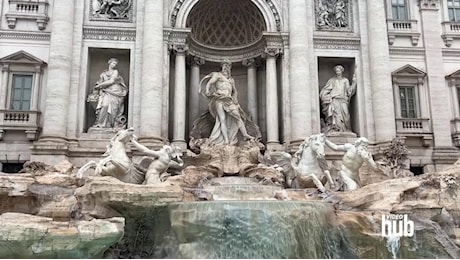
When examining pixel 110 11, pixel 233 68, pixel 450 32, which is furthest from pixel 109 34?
pixel 450 32

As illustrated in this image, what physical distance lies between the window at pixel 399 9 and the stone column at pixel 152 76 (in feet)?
37.1

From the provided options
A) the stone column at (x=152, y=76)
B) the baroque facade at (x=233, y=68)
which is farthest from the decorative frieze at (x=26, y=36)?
the stone column at (x=152, y=76)

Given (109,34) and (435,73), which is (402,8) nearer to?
(435,73)

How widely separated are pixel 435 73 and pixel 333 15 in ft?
18.0

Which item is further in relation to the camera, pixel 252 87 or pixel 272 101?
pixel 252 87

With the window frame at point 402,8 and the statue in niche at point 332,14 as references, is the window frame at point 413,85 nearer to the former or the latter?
the window frame at point 402,8

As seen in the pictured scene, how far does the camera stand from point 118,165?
1440 cm

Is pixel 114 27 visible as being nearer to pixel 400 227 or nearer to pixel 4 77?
pixel 4 77

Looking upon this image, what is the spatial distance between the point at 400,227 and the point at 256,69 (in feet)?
39.2

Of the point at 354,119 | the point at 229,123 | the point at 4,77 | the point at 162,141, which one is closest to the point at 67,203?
the point at 162,141

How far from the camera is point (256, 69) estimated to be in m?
21.4

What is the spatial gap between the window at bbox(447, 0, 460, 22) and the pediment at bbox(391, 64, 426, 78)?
366 centimetres

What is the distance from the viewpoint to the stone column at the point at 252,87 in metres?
20.8

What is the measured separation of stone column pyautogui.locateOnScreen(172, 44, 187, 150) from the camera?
1853 centimetres
